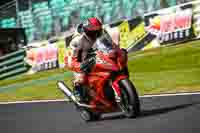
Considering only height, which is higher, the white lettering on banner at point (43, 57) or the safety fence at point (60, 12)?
the safety fence at point (60, 12)

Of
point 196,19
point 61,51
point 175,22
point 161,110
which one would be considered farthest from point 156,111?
point 61,51

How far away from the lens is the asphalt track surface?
276 inches

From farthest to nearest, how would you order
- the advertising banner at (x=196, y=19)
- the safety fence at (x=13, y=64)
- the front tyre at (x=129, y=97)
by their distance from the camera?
the safety fence at (x=13, y=64) → the advertising banner at (x=196, y=19) → the front tyre at (x=129, y=97)

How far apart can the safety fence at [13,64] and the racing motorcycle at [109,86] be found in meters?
15.2

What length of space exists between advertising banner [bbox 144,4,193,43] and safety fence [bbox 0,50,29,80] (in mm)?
6709

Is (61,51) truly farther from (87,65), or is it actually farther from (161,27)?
(87,65)

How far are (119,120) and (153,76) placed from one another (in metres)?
7.57

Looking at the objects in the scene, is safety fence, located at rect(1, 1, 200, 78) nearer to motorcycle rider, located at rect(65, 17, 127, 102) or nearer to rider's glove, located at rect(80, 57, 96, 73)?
motorcycle rider, located at rect(65, 17, 127, 102)

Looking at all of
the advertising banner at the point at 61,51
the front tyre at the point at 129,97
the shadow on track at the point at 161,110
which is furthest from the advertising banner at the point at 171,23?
the front tyre at the point at 129,97

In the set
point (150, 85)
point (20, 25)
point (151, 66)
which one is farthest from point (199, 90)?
point (20, 25)

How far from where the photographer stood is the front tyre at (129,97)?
287 inches

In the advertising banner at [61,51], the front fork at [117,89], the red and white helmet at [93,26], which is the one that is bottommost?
the advertising banner at [61,51]

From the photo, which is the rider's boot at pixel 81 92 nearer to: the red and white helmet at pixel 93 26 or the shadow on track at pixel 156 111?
the shadow on track at pixel 156 111

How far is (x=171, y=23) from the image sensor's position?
59.0ft
